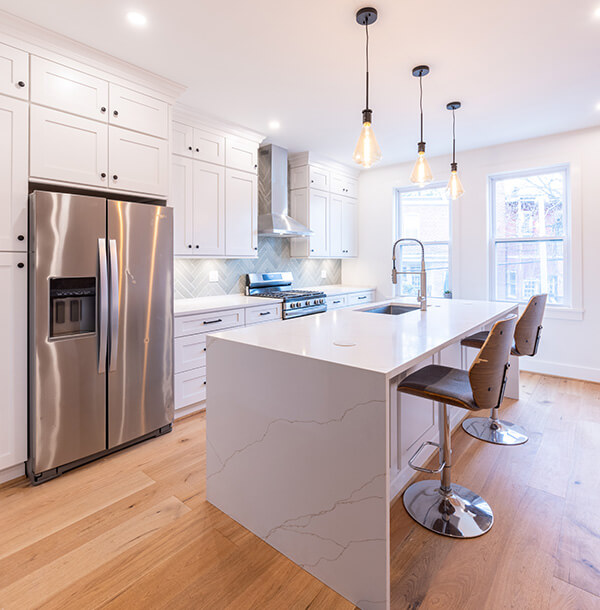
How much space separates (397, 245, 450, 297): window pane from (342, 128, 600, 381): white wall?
19 centimetres

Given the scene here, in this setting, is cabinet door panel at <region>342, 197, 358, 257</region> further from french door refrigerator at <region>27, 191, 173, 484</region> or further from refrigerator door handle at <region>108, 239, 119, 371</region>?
refrigerator door handle at <region>108, 239, 119, 371</region>

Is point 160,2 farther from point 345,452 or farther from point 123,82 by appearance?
point 345,452

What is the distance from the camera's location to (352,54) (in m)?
2.50

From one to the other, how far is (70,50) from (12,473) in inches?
100

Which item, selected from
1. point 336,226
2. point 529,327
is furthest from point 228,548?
point 336,226

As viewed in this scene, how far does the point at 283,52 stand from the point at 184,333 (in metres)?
2.11

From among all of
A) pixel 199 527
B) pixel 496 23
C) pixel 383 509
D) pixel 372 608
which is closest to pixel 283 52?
pixel 496 23

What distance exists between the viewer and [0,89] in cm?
203

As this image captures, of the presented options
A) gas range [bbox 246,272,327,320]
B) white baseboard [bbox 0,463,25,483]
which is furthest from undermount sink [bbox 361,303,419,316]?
white baseboard [bbox 0,463,25,483]

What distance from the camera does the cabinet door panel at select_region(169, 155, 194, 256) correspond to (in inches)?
127

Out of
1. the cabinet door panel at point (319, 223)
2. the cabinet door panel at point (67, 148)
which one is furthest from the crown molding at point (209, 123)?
the cabinet door panel at point (319, 223)

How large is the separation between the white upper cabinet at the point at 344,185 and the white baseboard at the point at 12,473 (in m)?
4.31

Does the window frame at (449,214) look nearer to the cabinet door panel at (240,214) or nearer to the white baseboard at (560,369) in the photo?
the white baseboard at (560,369)

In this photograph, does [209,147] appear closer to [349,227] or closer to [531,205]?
[349,227]
